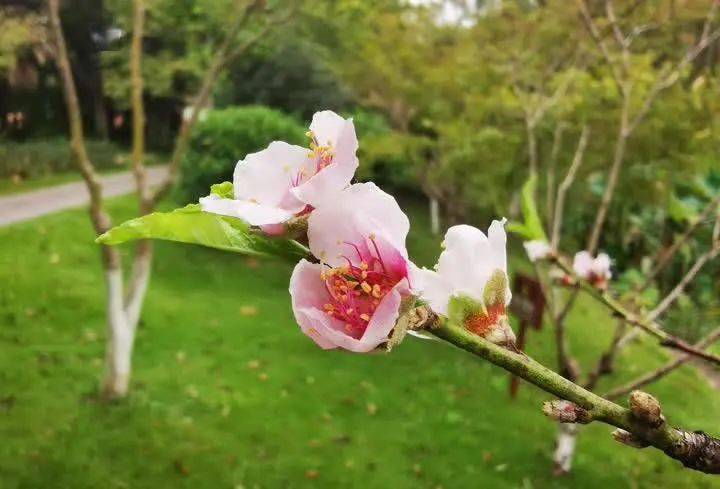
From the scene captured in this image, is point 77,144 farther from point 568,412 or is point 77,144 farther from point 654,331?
point 568,412

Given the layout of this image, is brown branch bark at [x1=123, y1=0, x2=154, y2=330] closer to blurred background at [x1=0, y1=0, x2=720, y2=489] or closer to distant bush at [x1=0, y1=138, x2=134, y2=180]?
blurred background at [x1=0, y1=0, x2=720, y2=489]

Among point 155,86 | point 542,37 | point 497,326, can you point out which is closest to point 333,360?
point 542,37

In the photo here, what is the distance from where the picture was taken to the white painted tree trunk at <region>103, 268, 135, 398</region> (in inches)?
175

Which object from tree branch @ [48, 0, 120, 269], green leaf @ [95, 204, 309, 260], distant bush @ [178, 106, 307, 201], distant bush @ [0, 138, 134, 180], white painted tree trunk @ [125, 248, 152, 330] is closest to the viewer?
green leaf @ [95, 204, 309, 260]

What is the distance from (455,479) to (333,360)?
196 centimetres

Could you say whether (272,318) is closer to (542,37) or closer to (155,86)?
(542,37)

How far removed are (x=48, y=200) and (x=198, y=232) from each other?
38.5 ft

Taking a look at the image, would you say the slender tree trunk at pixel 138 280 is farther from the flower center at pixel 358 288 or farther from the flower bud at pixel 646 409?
the flower bud at pixel 646 409

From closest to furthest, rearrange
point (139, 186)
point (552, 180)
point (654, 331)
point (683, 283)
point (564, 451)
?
point (654, 331), point (683, 283), point (564, 451), point (139, 186), point (552, 180)

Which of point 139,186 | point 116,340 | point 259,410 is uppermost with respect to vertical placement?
point 139,186

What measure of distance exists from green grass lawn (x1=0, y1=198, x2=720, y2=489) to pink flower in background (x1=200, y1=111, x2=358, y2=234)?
12.0 feet

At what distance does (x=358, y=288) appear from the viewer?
558 mm

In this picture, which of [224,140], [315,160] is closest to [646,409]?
[315,160]

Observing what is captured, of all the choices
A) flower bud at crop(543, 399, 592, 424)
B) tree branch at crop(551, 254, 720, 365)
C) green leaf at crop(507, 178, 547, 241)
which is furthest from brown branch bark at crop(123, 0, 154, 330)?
flower bud at crop(543, 399, 592, 424)
